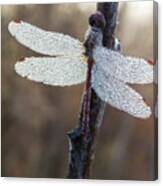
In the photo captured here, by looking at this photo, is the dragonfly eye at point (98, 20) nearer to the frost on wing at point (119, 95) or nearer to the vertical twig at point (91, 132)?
the vertical twig at point (91, 132)

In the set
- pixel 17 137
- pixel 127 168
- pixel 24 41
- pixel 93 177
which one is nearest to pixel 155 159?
pixel 127 168

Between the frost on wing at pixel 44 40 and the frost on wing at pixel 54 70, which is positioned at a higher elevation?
the frost on wing at pixel 44 40

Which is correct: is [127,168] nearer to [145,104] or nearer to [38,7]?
[145,104]

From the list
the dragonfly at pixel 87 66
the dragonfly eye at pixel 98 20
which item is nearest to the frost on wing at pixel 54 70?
the dragonfly at pixel 87 66

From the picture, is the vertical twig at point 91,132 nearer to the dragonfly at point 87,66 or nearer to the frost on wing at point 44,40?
the dragonfly at point 87,66

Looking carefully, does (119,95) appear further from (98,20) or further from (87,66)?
(98,20)

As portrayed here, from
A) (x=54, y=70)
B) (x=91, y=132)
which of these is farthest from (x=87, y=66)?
(x=91, y=132)

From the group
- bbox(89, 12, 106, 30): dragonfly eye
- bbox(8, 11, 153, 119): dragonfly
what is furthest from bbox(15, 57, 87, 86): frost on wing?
bbox(89, 12, 106, 30): dragonfly eye
